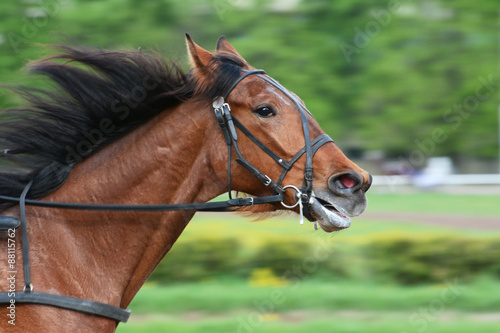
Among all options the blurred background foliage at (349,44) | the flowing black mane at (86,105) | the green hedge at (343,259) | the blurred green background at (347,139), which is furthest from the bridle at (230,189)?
the blurred background foliage at (349,44)

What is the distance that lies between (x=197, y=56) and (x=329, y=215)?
0.91m

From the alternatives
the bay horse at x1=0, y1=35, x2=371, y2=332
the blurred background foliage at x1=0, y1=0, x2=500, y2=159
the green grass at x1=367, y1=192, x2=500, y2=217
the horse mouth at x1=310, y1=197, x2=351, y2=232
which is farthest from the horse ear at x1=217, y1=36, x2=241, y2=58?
the green grass at x1=367, y1=192, x2=500, y2=217

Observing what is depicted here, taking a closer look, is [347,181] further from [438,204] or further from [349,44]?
[438,204]

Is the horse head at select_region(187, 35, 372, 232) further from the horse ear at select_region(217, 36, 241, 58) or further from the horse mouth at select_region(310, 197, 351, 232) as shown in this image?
the horse ear at select_region(217, 36, 241, 58)

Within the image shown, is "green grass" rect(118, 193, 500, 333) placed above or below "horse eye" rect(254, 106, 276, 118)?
above

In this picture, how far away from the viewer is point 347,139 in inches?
586

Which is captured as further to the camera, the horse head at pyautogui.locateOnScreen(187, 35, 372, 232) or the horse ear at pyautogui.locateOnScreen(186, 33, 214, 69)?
the horse ear at pyautogui.locateOnScreen(186, 33, 214, 69)

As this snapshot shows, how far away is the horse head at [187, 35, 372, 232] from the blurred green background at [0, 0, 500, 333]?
44cm

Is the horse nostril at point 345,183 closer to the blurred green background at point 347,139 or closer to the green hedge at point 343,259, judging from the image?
the blurred green background at point 347,139

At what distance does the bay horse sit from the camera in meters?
2.71

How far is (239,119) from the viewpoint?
2809 mm

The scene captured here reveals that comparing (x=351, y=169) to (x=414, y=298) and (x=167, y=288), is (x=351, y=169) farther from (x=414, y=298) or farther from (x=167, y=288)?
(x=167, y=288)

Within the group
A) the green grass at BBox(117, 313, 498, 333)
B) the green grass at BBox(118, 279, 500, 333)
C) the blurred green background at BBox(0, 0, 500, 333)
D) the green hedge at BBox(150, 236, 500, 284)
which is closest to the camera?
the green grass at BBox(117, 313, 498, 333)

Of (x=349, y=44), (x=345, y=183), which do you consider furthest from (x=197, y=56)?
(x=349, y=44)
